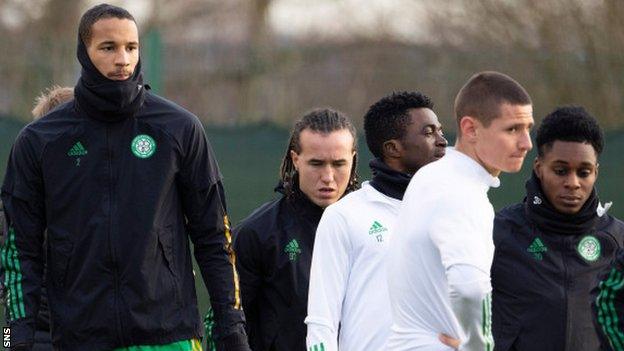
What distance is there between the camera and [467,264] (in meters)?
4.71

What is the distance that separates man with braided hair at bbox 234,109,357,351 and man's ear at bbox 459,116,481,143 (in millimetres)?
1823

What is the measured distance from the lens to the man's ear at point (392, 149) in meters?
6.35

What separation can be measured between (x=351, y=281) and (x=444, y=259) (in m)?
1.30

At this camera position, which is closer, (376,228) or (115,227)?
(115,227)

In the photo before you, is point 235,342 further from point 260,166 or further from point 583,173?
point 260,166

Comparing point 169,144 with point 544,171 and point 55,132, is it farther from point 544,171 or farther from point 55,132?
point 544,171

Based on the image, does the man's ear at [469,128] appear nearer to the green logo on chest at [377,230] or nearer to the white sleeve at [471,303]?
the white sleeve at [471,303]

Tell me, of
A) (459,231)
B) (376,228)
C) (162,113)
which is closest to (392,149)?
(376,228)

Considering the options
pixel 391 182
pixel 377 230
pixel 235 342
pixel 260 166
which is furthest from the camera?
pixel 260 166

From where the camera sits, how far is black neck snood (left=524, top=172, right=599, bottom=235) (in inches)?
263

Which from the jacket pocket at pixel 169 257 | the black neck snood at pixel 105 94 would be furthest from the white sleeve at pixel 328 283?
the black neck snood at pixel 105 94

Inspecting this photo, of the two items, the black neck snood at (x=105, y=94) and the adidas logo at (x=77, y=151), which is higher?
the black neck snood at (x=105, y=94)

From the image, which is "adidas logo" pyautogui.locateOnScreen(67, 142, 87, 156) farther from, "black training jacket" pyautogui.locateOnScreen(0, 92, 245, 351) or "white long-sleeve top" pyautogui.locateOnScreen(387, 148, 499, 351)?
"white long-sleeve top" pyautogui.locateOnScreen(387, 148, 499, 351)

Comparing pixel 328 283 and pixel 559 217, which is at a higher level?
pixel 559 217
